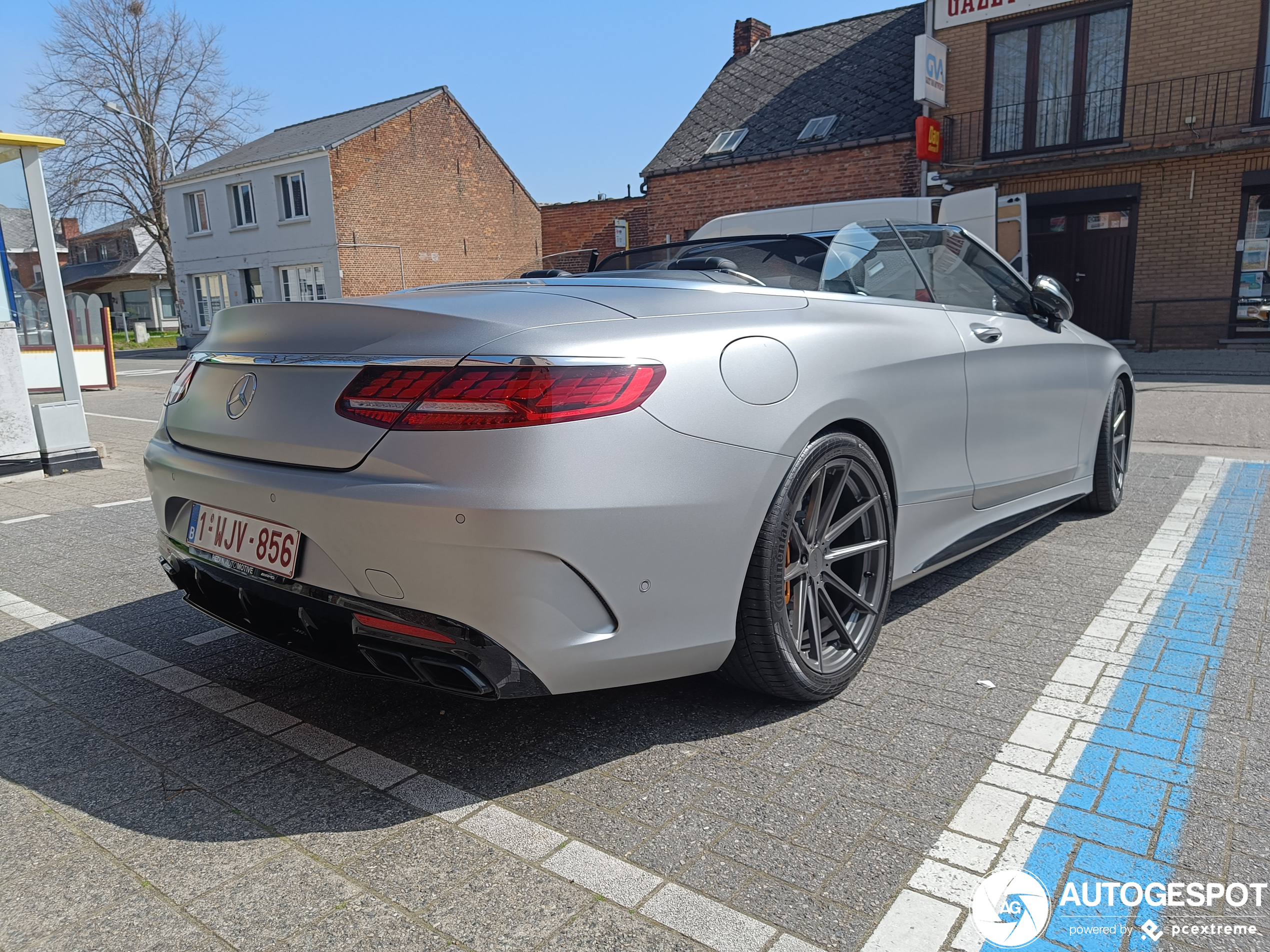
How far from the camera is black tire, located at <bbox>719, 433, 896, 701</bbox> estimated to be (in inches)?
97.4

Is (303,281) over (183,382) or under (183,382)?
over

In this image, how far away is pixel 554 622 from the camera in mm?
2109

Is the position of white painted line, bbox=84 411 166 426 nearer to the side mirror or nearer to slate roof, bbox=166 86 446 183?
the side mirror

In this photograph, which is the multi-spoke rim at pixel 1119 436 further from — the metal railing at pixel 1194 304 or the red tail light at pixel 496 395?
the metal railing at pixel 1194 304

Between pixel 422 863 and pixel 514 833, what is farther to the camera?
pixel 514 833

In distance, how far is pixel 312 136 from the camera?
107 feet

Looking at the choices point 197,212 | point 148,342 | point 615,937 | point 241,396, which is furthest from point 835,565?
point 148,342

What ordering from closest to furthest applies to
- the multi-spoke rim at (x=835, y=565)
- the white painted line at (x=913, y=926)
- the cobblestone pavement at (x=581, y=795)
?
the white painted line at (x=913, y=926)
the cobblestone pavement at (x=581, y=795)
the multi-spoke rim at (x=835, y=565)

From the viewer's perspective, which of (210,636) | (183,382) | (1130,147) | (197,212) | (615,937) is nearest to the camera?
(615,937)

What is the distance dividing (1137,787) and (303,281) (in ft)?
107

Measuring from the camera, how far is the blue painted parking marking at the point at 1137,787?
182 cm

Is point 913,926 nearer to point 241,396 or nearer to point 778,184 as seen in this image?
point 241,396

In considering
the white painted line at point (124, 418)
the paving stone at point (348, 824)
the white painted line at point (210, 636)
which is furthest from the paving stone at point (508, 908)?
the white painted line at point (124, 418)

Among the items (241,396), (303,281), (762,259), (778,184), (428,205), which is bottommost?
(241,396)
